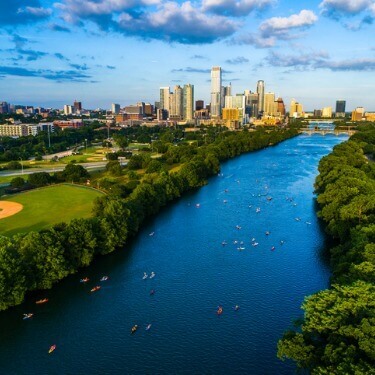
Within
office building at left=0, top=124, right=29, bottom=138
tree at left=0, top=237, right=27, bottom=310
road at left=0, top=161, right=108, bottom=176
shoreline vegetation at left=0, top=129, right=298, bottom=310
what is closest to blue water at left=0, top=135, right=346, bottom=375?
tree at left=0, top=237, right=27, bottom=310

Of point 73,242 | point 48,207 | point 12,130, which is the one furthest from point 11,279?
point 12,130

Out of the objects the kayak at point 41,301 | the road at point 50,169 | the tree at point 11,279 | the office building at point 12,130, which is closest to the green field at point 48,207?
the tree at point 11,279

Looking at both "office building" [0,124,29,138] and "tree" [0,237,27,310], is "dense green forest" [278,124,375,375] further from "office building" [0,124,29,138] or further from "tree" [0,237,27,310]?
"office building" [0,124,29,138]

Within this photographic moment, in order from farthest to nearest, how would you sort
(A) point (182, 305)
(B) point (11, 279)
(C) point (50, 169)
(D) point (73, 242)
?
(C) point (50, 169) < (D) point (73, 242) < (A) point (182, 305) < (B) point (11, 279)

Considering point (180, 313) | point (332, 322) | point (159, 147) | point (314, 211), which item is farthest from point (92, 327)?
point (159, 147)

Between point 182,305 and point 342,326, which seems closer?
point 342,326

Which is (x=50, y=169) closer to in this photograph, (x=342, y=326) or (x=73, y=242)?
(x=73, y=242)

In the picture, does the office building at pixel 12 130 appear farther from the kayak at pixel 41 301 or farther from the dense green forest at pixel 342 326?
the dense green forest at pixel 342 326
